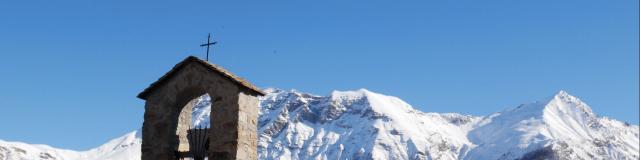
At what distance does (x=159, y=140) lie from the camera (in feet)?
57.1

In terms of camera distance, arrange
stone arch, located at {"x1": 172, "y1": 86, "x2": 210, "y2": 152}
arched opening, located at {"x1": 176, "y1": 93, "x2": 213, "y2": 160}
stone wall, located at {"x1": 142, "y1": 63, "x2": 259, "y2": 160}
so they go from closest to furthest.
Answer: stone wall, located at {"x1": 142, "y1": 63, "x2": 259, "y2": 160}
arched opening, located at {"x1": 176, "y1": 93, "x2": 213, "y2": 160}
stone arch, located at {"x1": 172, "y1": 86, "x2": 210, "y2": 152}

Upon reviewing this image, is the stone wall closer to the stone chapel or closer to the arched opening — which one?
the stone chapel

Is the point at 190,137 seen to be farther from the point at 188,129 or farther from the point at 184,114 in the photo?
the point at 184,114

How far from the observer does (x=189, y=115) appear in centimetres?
1797

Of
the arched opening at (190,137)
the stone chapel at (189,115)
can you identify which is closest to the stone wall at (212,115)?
the stone chapel at (189,115)

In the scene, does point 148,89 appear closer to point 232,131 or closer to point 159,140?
point 159,140

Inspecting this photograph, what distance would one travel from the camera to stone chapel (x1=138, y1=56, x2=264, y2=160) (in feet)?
53.9

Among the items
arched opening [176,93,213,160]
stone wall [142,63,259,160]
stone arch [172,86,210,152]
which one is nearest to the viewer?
stone wall [142,63,259,160]

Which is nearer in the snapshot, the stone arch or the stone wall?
the stone wall

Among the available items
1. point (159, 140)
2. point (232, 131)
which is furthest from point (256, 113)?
point (159, 140)

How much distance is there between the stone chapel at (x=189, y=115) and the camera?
1644 cm

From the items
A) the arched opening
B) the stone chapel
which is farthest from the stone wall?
the arched opening

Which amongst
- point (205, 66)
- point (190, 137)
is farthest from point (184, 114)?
point (205, 66)

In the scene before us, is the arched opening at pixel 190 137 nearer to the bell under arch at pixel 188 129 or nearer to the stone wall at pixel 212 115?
the bell under arch at pixel 188 129
